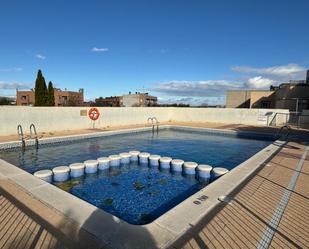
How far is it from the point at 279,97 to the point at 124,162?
26.3 m

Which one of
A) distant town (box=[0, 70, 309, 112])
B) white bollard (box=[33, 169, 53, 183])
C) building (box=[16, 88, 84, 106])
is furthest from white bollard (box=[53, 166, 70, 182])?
building (box=[16, 88, 84, 106])

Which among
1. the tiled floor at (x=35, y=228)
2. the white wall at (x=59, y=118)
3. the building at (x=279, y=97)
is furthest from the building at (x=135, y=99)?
the tiled floor at (x=35, y=228)

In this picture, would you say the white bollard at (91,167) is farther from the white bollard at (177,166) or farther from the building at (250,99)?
the building at (250,99)

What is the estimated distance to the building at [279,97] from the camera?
2434cm

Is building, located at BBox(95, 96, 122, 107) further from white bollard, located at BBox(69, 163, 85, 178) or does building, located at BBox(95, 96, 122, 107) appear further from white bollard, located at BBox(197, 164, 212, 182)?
white bollard, located at BBox(197, 164, 212, 182)

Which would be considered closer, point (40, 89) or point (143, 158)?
point (143, 158)

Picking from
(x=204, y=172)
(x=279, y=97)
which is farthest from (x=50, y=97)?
(x=279, y=97)

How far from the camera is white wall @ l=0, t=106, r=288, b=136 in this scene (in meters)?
10.3

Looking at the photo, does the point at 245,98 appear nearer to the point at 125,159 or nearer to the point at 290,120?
the point at 290,120

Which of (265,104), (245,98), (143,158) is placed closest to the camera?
(143,158)

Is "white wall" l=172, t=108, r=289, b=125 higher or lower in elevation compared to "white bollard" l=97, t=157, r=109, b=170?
higher

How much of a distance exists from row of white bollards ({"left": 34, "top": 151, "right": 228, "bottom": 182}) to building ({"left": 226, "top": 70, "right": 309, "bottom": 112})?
60.4ft

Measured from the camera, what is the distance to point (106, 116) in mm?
15008

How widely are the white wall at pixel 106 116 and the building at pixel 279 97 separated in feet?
21.5
